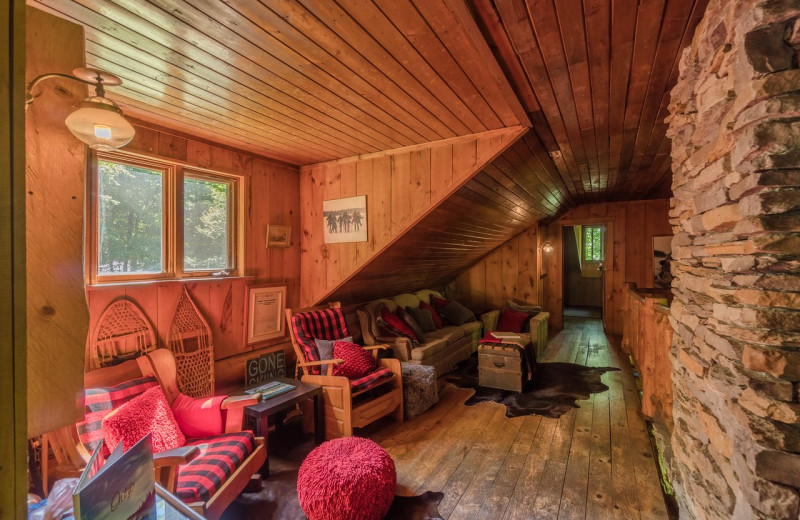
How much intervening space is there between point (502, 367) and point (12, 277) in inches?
152

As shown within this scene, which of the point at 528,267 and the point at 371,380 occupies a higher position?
the point at 528,267

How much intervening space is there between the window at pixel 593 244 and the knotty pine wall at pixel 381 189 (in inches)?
284

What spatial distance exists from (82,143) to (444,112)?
1.96 meters

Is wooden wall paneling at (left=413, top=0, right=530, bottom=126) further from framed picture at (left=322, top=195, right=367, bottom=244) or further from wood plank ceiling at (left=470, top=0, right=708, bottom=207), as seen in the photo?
framed picture at (left=322, top=195, right=367, bottom=244)

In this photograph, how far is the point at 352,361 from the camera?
3033 mm

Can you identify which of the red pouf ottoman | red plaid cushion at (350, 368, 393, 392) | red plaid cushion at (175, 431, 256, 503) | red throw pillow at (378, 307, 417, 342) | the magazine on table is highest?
the magazine on table

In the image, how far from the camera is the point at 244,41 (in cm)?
153

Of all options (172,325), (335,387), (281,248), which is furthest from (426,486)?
(281,248)

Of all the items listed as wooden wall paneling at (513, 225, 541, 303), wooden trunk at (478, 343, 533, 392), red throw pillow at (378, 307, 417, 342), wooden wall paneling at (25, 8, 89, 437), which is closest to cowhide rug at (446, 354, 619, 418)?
wooden trunk at (478, 343, 533, 392)

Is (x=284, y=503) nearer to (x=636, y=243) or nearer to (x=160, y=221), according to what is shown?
(x=160, y=221)

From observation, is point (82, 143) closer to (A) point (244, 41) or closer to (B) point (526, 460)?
(A) point (244, 41)

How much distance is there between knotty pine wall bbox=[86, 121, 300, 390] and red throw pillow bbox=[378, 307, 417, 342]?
1043mm

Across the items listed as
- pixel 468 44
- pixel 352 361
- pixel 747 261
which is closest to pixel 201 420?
pixel 352 361

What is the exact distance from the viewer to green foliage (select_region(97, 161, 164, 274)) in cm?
229
